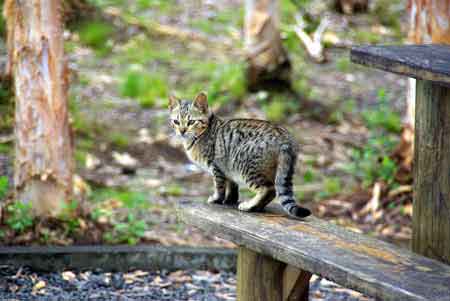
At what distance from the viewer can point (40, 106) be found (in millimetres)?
5891

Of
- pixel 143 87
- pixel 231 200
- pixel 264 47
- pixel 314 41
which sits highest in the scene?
pixel 314 41

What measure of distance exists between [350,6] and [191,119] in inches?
368

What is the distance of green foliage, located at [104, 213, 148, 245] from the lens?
20.4ft

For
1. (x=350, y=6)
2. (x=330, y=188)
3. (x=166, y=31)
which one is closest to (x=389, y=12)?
(x=350, y=6)

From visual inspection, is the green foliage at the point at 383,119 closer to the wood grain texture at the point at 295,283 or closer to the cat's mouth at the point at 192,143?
the cat's mouth at the point at 192,143

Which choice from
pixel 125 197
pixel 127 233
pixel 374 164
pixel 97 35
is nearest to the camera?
pixel 127 233

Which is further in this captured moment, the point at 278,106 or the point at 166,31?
the point at 166,31

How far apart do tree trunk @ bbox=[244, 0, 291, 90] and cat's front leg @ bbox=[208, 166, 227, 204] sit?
5400 mm

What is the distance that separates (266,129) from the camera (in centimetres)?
438

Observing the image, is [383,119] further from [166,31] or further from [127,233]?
[127,233]

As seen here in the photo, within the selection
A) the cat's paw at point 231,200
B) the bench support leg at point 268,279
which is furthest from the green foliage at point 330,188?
the bench support leg at point 268,279

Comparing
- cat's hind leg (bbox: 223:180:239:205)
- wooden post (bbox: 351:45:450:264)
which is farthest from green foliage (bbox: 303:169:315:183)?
wooden post (bbox: 351:45:450:264)

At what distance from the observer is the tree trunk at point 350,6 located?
13406 millimetres

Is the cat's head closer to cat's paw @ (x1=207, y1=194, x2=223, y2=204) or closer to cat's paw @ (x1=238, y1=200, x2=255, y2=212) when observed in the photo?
cat's paw @ (x1=207, y1=194, x2=223, y2=204)
